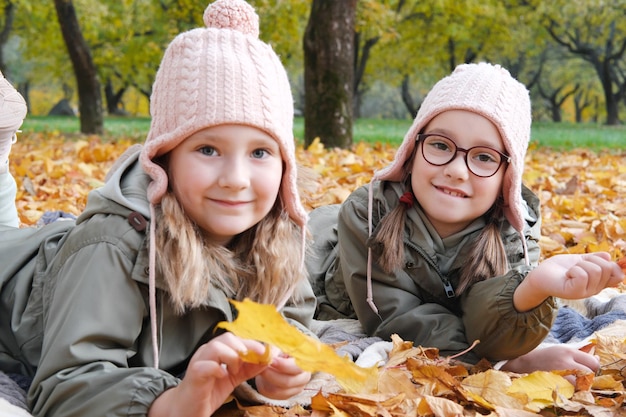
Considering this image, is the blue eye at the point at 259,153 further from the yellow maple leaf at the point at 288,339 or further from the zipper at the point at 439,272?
the zipper at the point at 439,272

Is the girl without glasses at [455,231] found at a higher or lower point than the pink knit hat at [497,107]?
lower

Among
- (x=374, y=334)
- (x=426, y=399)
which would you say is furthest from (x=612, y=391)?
(x=374, y=334)

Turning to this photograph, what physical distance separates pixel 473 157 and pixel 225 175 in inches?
40.7

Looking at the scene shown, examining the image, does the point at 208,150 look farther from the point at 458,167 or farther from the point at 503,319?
the point at 503,319

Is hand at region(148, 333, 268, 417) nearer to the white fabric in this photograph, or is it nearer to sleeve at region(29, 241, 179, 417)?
sleeve at region(29, 241, 179, 417)

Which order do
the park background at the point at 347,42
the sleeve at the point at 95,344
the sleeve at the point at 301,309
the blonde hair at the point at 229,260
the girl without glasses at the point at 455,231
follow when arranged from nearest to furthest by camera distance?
the sleeve at the point at 95,344 → the blonde hair at the point at 229,260 → the sleeve at the point at 301,309 → the girl without glasses at the point at 455,231 → the park background at the point at 347,42

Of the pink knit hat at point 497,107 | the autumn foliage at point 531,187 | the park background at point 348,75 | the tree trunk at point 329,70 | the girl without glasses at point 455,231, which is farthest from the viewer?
the tree trunk at point 329,70

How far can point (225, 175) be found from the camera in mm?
1858

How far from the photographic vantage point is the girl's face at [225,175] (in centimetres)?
188

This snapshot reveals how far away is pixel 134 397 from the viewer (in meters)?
1.63

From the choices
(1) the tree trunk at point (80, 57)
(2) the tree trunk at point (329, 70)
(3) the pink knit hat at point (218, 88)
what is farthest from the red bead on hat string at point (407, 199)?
(1) the tree trunk at point (80, 57)

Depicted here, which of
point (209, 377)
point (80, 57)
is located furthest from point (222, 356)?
point (80, 57)

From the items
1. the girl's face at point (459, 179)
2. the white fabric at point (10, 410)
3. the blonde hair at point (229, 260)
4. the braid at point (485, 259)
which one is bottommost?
the white fabric at point (10, 410)

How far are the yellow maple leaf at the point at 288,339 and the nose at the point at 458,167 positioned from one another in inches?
50.2
